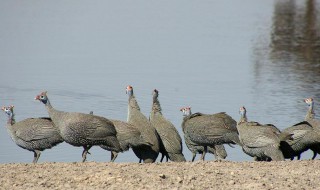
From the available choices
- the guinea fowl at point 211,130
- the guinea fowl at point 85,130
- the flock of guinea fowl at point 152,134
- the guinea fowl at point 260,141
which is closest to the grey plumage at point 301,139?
the flock of guinea fowl at point 152,134

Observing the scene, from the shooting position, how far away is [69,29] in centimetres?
3012

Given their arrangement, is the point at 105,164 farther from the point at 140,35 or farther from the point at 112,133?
the point at 140,35

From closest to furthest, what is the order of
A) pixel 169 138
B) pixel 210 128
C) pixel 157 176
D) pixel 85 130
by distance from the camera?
1. pixel 157 176
2. pixel 85 130
3. pixel 169 138
4. pixel 210 128

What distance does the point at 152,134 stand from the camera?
11.7 m

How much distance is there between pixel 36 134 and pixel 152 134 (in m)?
1.49

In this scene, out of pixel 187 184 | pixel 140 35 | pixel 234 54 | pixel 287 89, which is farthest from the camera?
pixel 140 35

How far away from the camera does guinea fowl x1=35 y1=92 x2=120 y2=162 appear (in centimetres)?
1151

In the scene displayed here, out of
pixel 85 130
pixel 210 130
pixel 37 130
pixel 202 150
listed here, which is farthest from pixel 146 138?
pixel 202 150

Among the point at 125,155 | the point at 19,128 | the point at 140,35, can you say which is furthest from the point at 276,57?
the point at 19,128

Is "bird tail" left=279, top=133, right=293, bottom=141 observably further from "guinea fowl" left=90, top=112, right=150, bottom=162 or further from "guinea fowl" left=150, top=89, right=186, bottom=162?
"guinea fowl" left=90, top=112, right=150, bottom=162

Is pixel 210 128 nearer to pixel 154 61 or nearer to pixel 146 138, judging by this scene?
pixel 146 138

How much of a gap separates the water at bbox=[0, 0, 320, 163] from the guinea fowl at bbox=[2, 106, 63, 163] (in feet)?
4.82

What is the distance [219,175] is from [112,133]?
7.20 ft

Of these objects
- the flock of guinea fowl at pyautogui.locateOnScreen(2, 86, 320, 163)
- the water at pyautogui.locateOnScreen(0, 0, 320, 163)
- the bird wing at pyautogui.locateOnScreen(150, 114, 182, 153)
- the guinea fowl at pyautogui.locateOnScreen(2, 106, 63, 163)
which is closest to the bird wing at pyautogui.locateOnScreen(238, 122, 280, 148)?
the flock of guinea fowl at pyautogui.locateOnScreen(2, 86, 320, 163)
